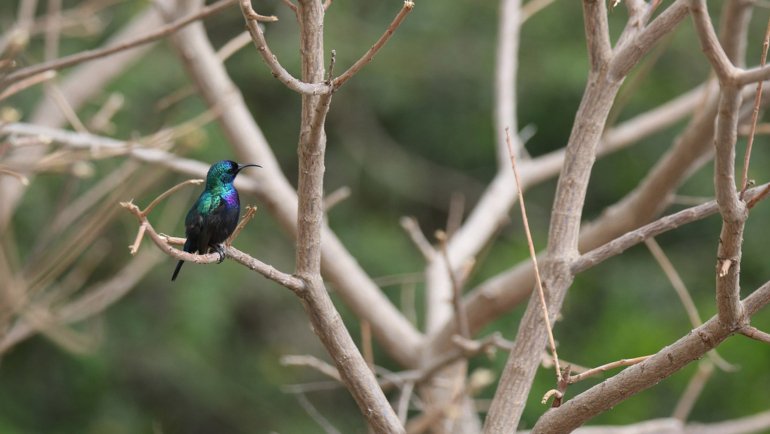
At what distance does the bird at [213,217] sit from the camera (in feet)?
7.65

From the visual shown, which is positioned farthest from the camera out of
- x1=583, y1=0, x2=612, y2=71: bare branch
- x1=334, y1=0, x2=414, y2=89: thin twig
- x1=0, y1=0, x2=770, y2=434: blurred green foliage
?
x1=0, y1=0, x2=770, y2=434: blurred green foliage

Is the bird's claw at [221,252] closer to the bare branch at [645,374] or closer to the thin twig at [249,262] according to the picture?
the thin twig at [249,262]

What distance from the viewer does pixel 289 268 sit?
8719mm

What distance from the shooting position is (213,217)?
2344 mm

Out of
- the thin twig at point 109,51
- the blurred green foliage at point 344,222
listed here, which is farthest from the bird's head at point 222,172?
the blurred green foliage at point 344,222

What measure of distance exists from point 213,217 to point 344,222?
659cm

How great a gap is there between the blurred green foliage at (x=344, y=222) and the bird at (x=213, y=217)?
16.1ft

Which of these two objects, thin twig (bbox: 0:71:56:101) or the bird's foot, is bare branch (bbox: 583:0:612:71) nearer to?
the bird's foot

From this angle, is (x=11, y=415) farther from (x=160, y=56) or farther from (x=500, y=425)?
(x=500, y=425)

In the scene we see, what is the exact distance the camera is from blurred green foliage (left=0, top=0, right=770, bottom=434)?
7949 millimetres

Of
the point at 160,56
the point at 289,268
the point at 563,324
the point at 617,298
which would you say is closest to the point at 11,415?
the point at 289,268

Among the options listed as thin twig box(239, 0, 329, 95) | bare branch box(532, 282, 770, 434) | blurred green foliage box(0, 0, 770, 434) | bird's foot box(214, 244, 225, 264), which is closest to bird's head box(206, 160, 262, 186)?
bird's foot box(214, 244, 225, 264)

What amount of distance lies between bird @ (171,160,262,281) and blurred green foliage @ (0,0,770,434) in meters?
4.92

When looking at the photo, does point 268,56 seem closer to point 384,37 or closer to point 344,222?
point 384,37
